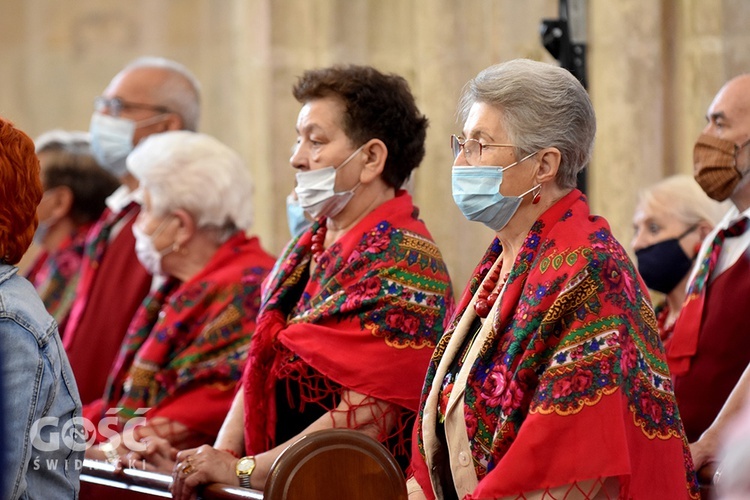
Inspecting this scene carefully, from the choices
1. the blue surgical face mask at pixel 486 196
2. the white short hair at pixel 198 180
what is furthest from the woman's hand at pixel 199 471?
the white short hair at pixel 198 180

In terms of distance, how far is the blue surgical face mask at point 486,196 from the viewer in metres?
3.28

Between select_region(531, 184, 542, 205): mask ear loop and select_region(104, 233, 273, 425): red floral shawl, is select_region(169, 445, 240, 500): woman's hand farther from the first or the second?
select_region(531, 184, 542, 205): mask ear loop

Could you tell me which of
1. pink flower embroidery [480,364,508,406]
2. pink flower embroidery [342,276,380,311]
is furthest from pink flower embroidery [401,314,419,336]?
pink flower embroidery [480,364,508,406]

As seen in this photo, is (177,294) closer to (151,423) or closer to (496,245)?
(151,423)

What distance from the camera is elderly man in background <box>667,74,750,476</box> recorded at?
163 inches

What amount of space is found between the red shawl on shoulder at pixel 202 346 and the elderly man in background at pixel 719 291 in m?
1.72

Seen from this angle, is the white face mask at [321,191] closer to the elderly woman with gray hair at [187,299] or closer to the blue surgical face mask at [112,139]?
the elderly woman with gray hair at [187,299]

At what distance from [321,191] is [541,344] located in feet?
4.23

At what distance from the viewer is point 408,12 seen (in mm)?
7441

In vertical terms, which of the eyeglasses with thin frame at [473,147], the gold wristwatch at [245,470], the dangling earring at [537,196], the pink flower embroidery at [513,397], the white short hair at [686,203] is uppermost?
the eyeglasses with thin frame at [473,147]

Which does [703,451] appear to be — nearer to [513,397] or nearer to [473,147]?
[513,397]

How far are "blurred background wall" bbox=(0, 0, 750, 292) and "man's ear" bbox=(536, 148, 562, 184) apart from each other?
233 centimetres

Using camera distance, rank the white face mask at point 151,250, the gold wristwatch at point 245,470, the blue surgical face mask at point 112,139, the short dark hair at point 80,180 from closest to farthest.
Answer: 1. the gold wristwatch at point 245,470
2. the white face mask at point 151,250
3. the blue surgical face mask at point 112,139
4. the short dark hair at point 80,180

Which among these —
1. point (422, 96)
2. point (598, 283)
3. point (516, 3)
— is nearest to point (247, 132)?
point (422, 96)
